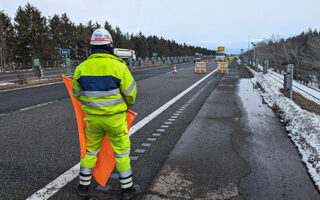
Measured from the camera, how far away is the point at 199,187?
3123 millimetres

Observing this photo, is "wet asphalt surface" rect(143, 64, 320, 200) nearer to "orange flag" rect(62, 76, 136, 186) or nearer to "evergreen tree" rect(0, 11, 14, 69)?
"orange flag" rect(62, 76, 136, 186)

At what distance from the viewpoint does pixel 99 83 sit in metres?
2.68

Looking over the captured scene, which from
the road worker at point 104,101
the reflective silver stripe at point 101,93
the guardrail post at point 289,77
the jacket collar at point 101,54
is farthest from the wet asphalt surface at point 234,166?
the guardrail post at point 289,77

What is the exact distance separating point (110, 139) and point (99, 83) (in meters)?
0.67

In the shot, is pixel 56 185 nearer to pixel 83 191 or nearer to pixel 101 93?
pixel 83 191

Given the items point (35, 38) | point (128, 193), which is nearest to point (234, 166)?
point (128, 193)

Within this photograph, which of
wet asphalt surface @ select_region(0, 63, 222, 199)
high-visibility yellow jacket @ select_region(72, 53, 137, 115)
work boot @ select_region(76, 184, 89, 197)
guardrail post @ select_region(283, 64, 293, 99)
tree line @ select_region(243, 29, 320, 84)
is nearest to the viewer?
high-visibility yellow jacket @ select_region(72, 53, 137, 115)

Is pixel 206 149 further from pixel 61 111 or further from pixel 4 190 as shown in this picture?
pixel 61 111

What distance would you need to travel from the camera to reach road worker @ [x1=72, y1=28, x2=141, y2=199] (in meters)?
2.69

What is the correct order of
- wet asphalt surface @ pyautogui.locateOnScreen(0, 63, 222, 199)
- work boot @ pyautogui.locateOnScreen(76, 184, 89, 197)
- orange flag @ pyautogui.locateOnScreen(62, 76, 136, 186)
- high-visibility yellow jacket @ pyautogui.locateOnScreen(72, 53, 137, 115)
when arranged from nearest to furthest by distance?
high-visibility yellow jacket @ pyautogui.locateOnScreen(72, 53, 137, 115), work boot @ pyautogui.locateOnScreen(76, 184, 89, 197), orange flag @ pyautogui.locateOnScreen(62, 76, 136, 186), wet asphalt surface @ pyautogui.locateOnScreen(0, 63, 222, 199)

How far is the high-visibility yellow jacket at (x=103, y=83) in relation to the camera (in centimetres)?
267

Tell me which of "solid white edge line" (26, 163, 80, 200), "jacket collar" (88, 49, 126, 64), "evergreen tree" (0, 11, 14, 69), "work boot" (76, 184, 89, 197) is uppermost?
"evergreen tree" (0, 11, 14, 69)

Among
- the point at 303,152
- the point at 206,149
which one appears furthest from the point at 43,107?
the point at 303,152

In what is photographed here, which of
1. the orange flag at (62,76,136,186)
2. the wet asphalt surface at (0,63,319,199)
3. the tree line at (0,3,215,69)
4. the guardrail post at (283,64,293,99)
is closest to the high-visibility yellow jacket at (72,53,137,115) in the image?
the orange flag at (62,76,136,186)
